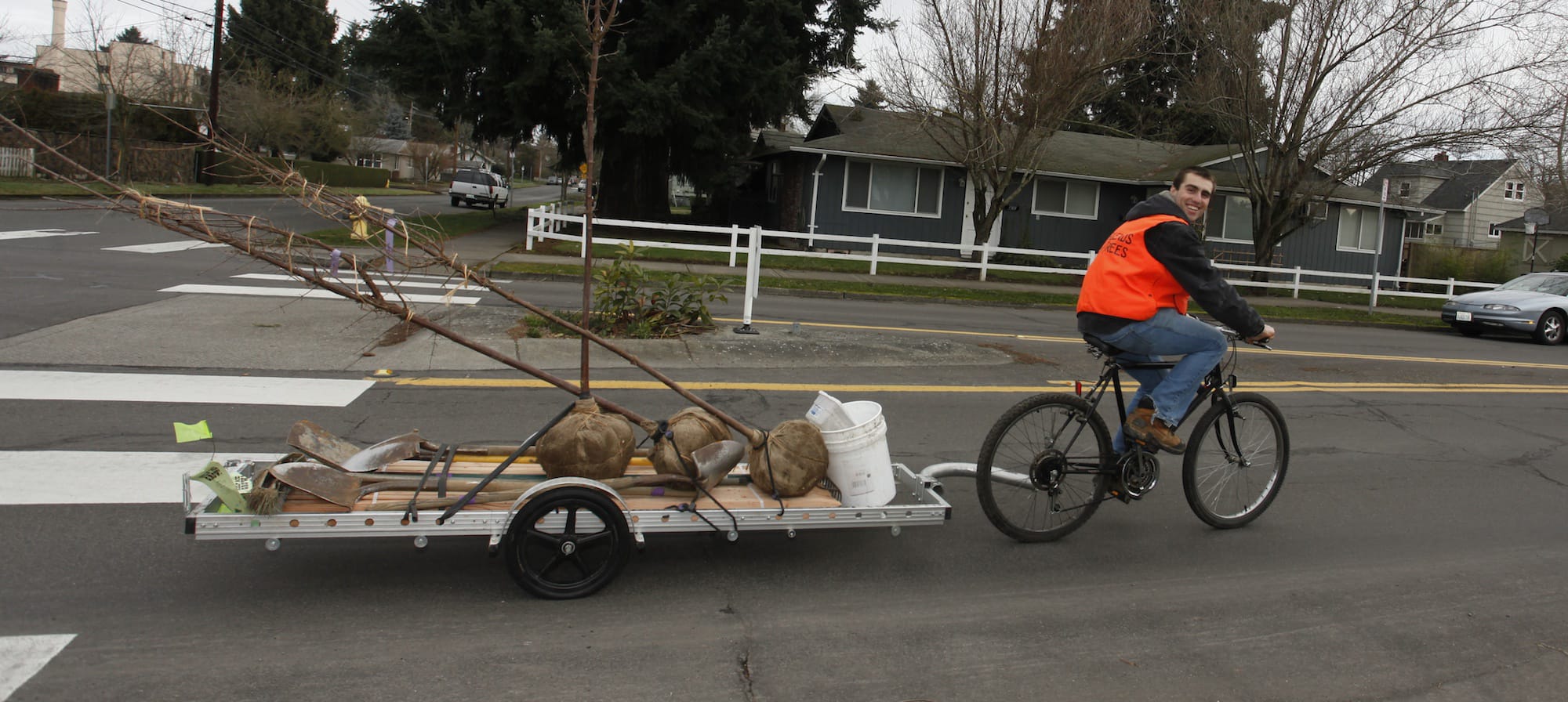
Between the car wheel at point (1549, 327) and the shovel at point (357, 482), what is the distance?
19.7m

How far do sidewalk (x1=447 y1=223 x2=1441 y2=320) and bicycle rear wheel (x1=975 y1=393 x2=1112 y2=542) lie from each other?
1365cm

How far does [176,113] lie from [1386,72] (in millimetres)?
38148

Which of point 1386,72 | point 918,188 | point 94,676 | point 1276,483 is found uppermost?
point 1386,72

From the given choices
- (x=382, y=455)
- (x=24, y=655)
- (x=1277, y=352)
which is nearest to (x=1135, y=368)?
(x=382, y=455)

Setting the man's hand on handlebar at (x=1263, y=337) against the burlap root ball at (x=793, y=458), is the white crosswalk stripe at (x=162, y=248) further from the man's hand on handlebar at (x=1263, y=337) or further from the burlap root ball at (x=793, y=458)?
the man's hand on handlebar at (x=1263, y=337)

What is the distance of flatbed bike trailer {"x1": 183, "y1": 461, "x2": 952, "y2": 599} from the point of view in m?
3.92

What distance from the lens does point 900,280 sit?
893 inches

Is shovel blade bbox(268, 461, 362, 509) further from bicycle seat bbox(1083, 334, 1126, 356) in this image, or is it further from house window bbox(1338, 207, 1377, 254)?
house window bbox(1338, 207, 1377, 254)

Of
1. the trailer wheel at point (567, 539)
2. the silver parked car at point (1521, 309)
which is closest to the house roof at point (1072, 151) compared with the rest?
the silver parked car at point (1521, 309)

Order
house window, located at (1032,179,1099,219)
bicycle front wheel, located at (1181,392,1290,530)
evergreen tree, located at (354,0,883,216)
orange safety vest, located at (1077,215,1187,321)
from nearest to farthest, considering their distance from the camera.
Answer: orange safety vest, located at (1077,215,1187,321) < bicycle front wheel, located at (1181,392,1290,530) < evergreen tree, located at (354,0,883,216) < house window, located at (1032,179,1099,219)

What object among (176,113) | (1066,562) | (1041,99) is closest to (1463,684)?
(1066,562)

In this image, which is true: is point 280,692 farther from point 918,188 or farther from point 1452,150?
point 918,188

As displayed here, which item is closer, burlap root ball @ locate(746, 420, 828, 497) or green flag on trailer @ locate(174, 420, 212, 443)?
green flag on trailer @ locate(174, 420, 212, 443)

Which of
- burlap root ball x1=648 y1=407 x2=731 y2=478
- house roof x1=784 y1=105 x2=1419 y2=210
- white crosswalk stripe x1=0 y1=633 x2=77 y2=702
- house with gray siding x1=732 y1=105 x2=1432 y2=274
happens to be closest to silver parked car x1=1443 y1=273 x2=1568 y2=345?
house roof x1=784 y1=105 x2=1419 y2=210
